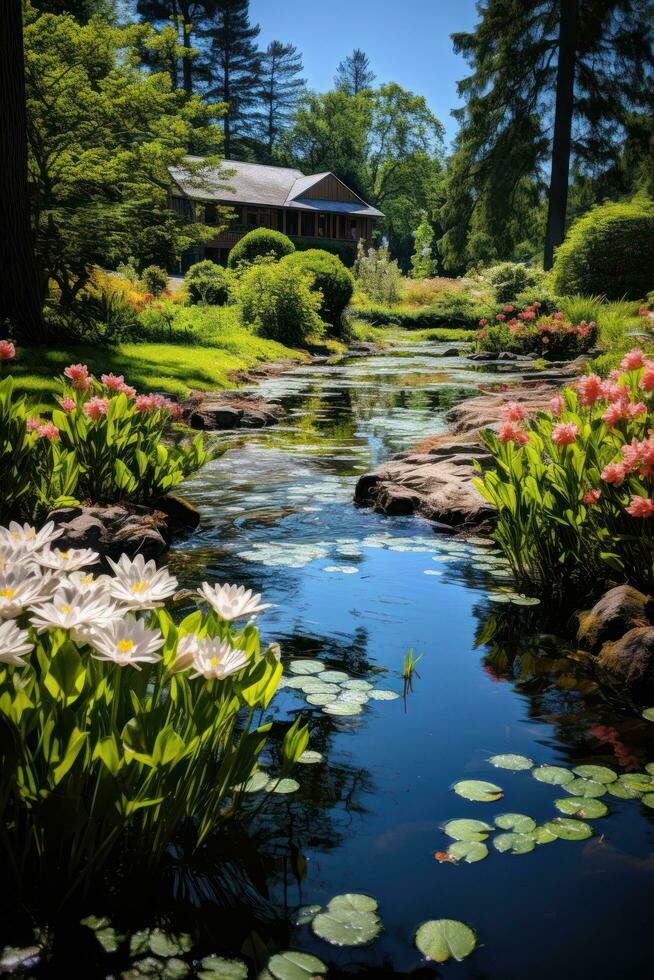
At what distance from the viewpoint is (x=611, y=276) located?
2302cm

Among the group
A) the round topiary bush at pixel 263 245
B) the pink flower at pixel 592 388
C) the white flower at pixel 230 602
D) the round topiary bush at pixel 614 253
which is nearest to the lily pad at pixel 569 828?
the white flower at pixel 230 602

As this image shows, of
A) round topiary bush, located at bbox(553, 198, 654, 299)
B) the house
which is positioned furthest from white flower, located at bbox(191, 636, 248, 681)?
the house

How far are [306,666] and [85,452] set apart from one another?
2.64 metres

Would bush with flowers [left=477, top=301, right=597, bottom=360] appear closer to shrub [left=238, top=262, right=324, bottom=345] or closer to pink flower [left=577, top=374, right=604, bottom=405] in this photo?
shrub [left=238, top=262, right=324, bottom=345]

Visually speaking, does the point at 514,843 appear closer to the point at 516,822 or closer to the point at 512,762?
the point at 516,822

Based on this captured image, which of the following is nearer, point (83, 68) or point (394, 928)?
point (394, 928)

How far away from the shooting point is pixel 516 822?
244 centimetres

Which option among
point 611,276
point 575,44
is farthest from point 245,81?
point 611,276

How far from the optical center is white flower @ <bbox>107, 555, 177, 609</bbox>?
192 centimetres

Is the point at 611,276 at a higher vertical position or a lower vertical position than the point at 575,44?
lower

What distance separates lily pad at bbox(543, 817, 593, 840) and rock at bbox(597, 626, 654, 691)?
3.19ft

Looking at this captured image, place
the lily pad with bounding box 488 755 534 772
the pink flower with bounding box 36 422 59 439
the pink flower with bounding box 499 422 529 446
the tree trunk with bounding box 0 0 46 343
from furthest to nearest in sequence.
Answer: the tree trunk with bounding box 0 0 46 343, the pink flower with bounding box 36 422 59 439, the pink flower with bounding box 499 422 529 446, the lily pad with bounding box 488 755 534 772

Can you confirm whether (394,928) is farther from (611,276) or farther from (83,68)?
(611,276)

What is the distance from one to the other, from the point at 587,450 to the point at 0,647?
10.5ft
